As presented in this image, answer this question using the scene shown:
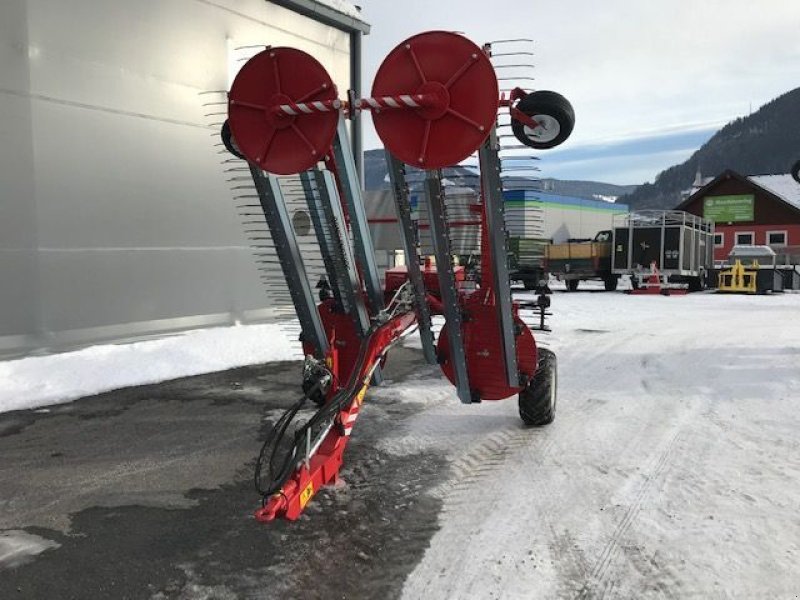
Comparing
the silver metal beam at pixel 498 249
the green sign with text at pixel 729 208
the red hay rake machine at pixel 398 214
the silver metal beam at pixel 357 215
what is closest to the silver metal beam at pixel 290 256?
the red hay rake machine at pixel 398 214

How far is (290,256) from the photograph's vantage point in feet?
14.2

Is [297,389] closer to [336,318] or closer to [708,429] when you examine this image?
[336,318]

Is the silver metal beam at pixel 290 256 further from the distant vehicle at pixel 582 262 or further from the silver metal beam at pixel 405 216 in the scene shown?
the distant vehicle at pixel 582 262

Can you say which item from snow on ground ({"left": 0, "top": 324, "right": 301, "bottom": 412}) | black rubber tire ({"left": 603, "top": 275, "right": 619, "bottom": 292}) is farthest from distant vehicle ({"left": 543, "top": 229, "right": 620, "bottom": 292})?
snow on ground ({"left": 0, "top": 324, "right": 301, "bottom": 412})

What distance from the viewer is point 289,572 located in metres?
2.86

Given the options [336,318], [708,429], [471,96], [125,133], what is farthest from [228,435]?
[125,133]

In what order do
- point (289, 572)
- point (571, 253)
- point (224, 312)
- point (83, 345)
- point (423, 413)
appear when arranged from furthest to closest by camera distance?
point (571, 253) < point (224, 312) < point (83, 345) < point (423, 413) < point (289, 572)

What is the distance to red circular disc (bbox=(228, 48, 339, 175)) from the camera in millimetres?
3445

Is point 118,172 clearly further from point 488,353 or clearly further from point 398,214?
point 488,353

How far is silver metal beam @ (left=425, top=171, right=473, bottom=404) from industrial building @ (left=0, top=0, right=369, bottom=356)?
4369 mm

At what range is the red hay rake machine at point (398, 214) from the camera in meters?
3.15

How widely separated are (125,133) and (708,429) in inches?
299

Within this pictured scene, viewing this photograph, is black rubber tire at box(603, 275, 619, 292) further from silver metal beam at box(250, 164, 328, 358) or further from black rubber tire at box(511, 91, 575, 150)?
black rubber tire at box(511, 91, 575, 150)

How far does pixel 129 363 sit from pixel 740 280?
19563 millimetres
